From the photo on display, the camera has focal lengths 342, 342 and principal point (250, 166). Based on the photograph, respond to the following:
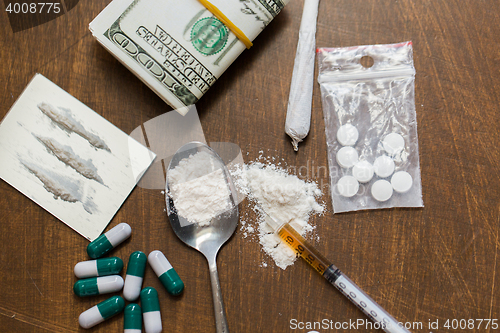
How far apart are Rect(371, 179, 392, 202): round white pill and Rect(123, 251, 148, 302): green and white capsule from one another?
574 millimetres

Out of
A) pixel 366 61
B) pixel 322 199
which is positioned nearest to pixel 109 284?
pixel 322 199

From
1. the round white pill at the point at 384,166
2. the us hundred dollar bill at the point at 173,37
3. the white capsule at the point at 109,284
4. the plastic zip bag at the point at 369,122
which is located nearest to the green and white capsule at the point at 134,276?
the white capsule at the point at 109,284

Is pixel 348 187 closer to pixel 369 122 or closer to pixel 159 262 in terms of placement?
pixel 369 122

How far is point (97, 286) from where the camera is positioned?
2.60ft

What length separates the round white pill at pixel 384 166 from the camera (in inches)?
32.6

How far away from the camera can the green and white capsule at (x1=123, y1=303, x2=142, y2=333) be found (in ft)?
2.58

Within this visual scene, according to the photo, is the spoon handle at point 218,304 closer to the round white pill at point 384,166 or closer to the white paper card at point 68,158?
the white paper card at point 68,158

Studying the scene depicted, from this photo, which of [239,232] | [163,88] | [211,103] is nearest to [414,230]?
[239,232]

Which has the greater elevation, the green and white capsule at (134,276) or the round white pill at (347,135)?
the green and white capsule at (134,276)

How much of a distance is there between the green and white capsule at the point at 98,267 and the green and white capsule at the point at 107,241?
18mm

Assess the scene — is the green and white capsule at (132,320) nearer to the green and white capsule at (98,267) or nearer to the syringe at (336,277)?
the green and white capsule at (98,267)

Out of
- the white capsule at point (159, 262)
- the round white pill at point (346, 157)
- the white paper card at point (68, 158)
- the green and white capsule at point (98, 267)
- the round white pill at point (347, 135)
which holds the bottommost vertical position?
the round white pill at point (346, 157)

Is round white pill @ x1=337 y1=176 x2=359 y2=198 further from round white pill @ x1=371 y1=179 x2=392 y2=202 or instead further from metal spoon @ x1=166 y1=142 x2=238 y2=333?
metal spoon @ x1=166 y1=142 x2=238 y2=333

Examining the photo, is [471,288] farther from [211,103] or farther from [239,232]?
[211,103]
